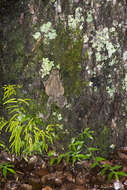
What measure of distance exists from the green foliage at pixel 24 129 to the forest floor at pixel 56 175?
116mm

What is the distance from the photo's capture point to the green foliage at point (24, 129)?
200 centimetres

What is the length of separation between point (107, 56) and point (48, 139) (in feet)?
3.00

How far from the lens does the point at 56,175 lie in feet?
6.42

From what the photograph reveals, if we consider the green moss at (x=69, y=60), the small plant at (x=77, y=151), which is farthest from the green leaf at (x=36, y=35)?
the small plant at (x=77, y=151)

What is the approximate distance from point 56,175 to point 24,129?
1.63ft

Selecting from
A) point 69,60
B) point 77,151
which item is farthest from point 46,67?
point 77,151

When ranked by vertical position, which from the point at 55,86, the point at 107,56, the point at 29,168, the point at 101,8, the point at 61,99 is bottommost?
the point at 29,168

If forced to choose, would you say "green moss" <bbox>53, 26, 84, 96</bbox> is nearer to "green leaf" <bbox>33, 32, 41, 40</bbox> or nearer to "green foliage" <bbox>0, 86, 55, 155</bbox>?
"green leaf" <bbox>33, 32, 41, 40</bbox>

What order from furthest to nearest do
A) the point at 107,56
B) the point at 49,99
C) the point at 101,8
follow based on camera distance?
1. the point at 49,99
2. the point at 107,56
3. the point at 101,8

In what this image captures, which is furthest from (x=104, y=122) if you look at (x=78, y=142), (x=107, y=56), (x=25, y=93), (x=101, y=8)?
(x=101, y=8)

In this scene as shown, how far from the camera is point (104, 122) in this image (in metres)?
2.01

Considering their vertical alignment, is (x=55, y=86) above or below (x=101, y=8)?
below

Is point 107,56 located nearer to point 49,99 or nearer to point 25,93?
point 49,99

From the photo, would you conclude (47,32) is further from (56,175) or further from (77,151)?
(56,175)
